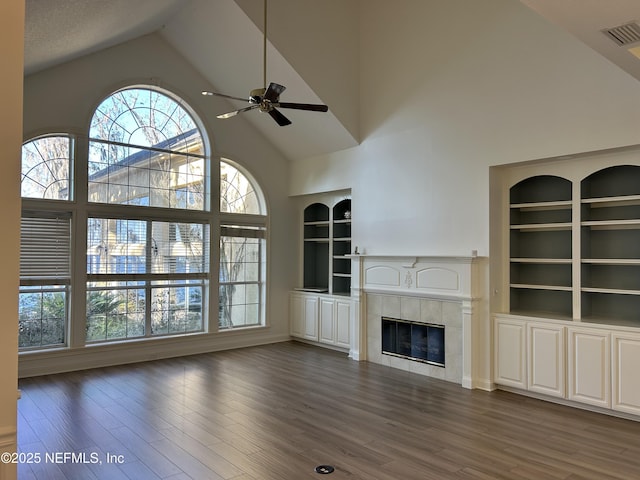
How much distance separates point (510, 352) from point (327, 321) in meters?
3.15

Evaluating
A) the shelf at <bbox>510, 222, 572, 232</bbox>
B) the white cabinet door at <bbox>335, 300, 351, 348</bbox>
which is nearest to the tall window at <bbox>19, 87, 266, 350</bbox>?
the white cabinet door at <bbox>335, 300, 351, 348</bbox>

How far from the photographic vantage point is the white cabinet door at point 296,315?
8.28 m

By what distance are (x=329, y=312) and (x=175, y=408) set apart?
3420mm

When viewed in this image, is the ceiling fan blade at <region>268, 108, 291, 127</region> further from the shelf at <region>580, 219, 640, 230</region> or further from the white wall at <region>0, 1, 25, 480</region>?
the shelf at <region>580, 219, 640, 230</region>

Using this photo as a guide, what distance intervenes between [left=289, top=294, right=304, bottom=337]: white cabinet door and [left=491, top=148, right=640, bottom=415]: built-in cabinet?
11.9 ft

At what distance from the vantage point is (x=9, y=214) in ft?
5.23

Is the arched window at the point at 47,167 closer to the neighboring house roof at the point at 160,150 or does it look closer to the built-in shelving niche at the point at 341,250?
the neighboring house roof at the point at 160,150

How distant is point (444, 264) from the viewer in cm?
589

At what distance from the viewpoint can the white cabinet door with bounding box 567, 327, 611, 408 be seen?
15.1 ft

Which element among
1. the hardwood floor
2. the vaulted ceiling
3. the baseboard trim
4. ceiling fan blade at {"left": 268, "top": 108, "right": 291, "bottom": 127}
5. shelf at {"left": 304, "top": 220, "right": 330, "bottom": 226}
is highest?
the vaulted ceiling

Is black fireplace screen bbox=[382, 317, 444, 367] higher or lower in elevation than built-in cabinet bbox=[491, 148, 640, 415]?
lower

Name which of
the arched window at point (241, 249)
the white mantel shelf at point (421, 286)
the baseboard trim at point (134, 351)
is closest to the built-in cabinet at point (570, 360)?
the white mantel shelf at point (421, 286)

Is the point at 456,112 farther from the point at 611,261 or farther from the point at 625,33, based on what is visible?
the point at 625,33

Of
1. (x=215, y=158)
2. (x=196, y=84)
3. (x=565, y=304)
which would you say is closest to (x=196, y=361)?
(x=215, y=158)
